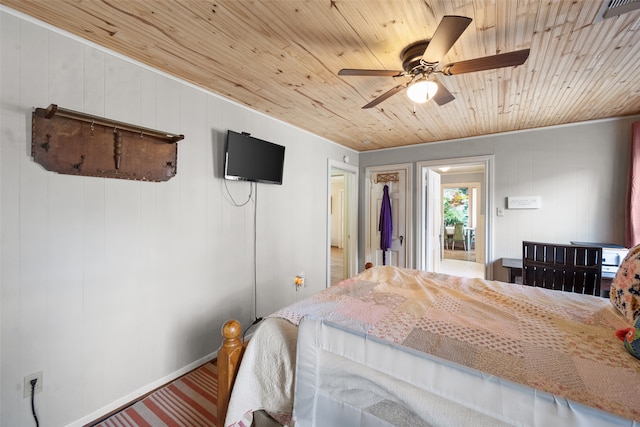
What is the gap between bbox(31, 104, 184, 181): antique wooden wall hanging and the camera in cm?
144

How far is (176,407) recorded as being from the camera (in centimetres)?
178

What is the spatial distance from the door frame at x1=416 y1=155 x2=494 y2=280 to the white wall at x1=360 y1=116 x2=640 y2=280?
0.17ft

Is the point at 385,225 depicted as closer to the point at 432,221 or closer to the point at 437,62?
the point at 432,221

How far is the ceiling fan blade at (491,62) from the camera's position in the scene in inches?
50.3

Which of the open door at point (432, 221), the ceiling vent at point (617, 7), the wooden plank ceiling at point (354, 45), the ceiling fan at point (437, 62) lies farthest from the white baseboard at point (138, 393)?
the ceiling vent at point (617, 7)

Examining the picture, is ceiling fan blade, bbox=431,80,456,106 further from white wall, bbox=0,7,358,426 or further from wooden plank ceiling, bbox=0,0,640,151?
white wall, bbox=0,7,358,426

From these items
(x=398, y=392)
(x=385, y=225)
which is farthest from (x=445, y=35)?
(x=385, y=225)

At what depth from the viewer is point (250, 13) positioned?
1.37 meters

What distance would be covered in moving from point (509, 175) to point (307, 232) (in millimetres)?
2691

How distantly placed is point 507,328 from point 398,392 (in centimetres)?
67

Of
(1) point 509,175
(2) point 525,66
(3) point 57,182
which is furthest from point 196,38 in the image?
(1) point 509,175

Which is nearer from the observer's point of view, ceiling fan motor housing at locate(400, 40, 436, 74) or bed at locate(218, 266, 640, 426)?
bed at locate(218, 266, 640, 426)

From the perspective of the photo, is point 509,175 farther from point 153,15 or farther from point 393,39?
point 153,15

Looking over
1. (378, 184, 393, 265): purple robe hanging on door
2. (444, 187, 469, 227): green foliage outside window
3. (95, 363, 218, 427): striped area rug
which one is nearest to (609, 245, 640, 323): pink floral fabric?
(95, 363, 218, 427): striped area rug
